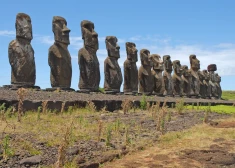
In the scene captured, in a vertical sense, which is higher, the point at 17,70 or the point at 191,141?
the point at 17,70

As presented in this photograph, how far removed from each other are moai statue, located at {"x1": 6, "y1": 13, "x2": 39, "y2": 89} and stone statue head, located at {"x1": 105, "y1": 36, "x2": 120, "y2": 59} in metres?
4.86

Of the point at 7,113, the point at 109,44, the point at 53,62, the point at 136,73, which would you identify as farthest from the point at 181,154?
the point at 136,73

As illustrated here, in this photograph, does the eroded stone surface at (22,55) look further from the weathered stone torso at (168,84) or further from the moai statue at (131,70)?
the weathered stone torso at (168,84)

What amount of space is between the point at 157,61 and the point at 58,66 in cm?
890

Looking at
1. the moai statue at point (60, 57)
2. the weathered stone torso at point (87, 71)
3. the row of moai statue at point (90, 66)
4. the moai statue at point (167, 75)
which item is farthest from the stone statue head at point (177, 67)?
the moai statue at point (60, 57)

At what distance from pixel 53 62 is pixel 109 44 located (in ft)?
13.2

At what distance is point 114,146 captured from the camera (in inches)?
225

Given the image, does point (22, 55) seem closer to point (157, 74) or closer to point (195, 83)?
point (157, 74)

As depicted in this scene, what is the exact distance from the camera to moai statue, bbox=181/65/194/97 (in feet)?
82.8

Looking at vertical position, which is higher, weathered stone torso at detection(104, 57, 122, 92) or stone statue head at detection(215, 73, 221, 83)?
stone statue head at detection(215, 73, 221, 83)

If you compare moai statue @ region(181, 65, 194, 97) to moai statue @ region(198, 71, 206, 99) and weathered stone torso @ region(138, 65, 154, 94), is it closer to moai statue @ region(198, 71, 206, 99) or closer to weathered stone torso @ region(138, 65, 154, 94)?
moai statue @ region(198, 71, 206, 99)

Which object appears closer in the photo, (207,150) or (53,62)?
(207,150)

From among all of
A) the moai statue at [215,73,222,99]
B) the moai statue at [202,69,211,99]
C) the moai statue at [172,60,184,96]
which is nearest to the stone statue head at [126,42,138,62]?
the moai statue at [172,60,184,96]

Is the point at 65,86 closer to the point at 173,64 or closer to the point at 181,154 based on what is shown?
the point at 181,154
